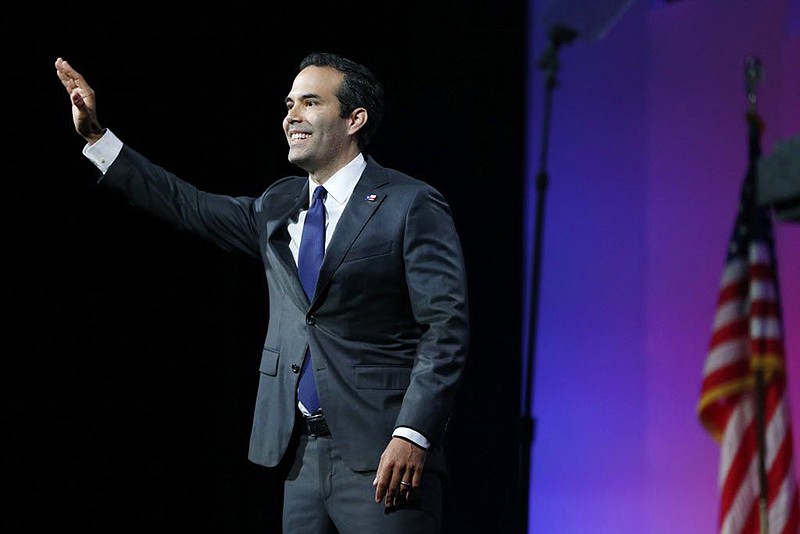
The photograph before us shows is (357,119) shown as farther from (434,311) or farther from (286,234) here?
(434,311)

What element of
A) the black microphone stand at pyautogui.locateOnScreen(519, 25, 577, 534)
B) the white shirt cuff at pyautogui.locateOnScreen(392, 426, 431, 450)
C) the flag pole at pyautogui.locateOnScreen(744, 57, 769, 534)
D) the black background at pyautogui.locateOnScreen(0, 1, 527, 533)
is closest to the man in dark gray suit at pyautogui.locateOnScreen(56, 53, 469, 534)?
the white shirt cuff at pyautogui.locateOnScreen(392, 426, 431, 450)

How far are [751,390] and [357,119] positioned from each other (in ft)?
3.49

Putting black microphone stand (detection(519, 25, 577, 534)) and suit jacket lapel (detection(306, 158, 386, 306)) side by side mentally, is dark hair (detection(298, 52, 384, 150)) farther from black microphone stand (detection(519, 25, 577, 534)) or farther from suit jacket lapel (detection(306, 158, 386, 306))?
black microphone stand (detection(519, 25, 577, 534))

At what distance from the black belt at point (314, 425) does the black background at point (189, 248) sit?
119 centimetres

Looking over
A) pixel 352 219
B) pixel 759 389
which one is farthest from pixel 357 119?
pixel 759 389

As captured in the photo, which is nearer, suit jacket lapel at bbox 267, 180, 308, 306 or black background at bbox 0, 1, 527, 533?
suit jacket lapel at bbox 267, 180, 308, 306

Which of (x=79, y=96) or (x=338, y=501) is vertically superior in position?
(x=79, y=96)

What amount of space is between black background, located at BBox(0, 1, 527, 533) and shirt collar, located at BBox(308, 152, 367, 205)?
3.58 feet

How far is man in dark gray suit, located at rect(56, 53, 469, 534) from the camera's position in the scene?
1.90 m

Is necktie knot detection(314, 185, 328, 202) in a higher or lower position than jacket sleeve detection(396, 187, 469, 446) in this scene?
higher

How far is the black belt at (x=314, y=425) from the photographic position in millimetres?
1953

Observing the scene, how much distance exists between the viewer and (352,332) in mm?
1984

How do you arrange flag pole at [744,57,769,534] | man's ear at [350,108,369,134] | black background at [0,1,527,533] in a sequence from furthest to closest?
black background at [0,1,527,533] → man's ear at [350,108,369,134] → flag pole at [744,57,769,534]

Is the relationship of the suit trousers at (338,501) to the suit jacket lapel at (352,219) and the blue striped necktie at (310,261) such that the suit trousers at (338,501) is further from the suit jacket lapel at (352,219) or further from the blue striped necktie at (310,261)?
the suit jacket lapel at (352,219)
